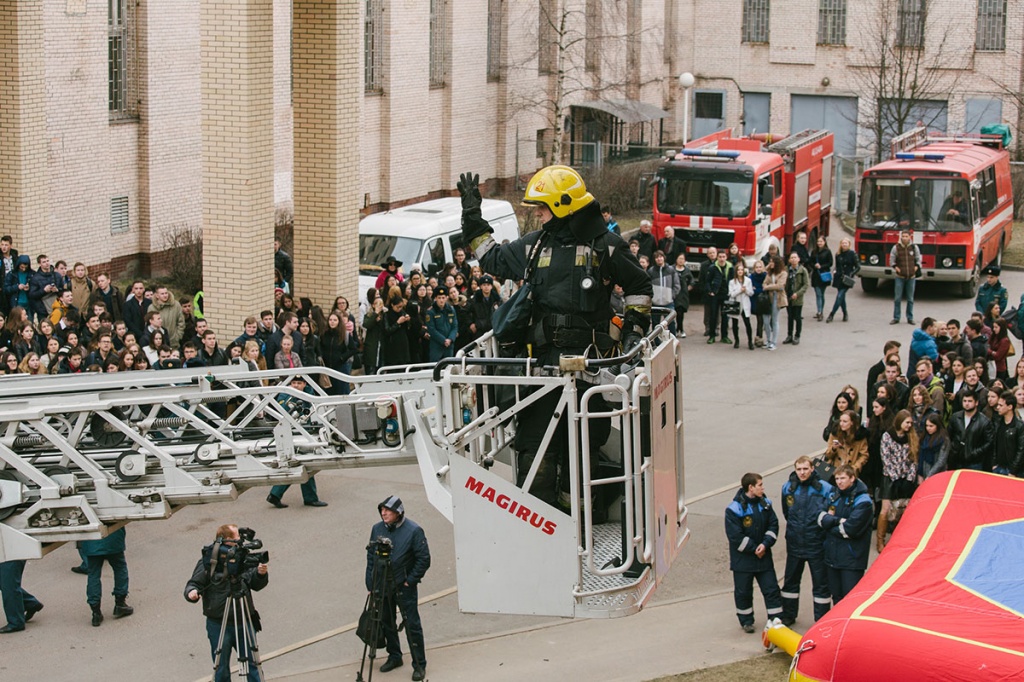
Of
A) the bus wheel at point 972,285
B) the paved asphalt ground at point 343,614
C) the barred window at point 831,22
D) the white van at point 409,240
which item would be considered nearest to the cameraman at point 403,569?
the paved asphalt ground at point 343,614

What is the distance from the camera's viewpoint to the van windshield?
76.9ft

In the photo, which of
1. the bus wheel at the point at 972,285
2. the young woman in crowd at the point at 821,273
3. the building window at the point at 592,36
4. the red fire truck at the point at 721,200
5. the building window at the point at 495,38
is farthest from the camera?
the building window at the point at 592,36

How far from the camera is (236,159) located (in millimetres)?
19547

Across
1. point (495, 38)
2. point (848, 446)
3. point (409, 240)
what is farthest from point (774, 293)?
point (495, 38)

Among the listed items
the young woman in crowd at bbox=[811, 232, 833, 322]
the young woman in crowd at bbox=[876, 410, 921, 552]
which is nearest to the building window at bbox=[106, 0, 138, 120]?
the young woman in crowd at bbox=[811, 232, 833, 322]

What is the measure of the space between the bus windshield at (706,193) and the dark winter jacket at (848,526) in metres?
14.7

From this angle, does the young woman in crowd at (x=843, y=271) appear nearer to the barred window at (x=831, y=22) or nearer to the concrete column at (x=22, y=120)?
the concrete column at (x=22, y=120)

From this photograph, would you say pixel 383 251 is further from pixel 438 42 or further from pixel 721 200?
pixel 438 42

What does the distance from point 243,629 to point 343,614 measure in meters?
2.18

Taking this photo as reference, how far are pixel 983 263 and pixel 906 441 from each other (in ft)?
52.1

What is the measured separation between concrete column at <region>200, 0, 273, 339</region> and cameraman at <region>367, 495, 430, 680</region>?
319 inches

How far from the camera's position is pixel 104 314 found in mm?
17938

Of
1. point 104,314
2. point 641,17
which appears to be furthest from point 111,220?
point 641,17

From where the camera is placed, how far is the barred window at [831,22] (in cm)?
4631
